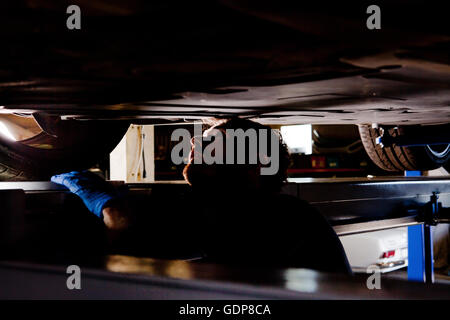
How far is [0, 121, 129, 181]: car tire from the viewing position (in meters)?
2.38

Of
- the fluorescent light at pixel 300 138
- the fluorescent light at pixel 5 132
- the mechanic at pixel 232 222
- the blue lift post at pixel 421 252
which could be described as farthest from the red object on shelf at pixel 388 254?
the fluorescent light at pixel 300 138

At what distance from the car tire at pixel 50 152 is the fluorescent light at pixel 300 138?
5.02 meters

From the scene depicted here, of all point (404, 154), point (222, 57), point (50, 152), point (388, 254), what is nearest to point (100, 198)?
point (50, 152)

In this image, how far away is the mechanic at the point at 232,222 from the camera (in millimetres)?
1354

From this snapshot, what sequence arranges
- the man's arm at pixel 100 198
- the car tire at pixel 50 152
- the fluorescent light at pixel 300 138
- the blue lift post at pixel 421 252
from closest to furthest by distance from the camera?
the man's arm at pixel 100 198 → the car tire at pixel 50 152 → the blue lift post at pixel 421 252 → the fluorescent light at pixel 300 138

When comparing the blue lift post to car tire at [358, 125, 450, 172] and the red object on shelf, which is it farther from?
the red object on shelf

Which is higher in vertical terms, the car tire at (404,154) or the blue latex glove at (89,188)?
the car tire at (404,154)

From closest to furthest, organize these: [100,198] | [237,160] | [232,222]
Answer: [232,222] < [237,160] < [100,198]

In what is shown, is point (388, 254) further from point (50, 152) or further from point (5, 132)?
point (5, 132)

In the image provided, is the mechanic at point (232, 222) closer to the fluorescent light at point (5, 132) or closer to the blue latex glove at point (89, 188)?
the blue latex glove at point (89, 188)

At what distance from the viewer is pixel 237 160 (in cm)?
158

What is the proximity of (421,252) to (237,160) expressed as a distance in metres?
2.25

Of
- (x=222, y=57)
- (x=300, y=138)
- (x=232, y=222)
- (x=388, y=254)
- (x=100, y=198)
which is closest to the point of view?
(x=222, y=57)

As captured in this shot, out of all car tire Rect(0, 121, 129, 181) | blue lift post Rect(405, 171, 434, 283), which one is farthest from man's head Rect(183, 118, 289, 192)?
blue lift post Rect(405, 171, 434, 283)
